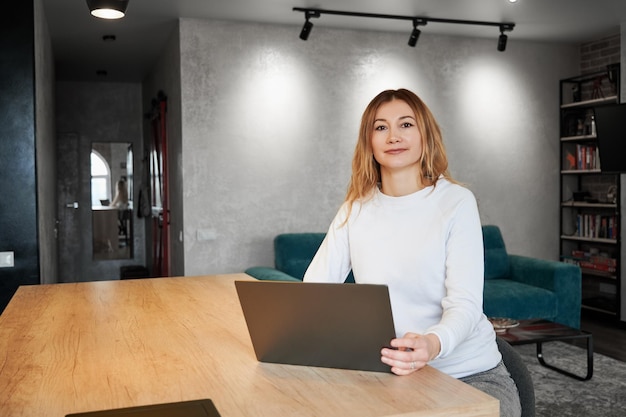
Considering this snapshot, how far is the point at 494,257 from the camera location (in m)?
5.68

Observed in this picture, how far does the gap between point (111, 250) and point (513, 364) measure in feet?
25.7

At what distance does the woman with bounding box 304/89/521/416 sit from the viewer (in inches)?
65.2

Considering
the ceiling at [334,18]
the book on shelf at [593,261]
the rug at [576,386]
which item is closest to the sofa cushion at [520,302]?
the rug at [576,386]

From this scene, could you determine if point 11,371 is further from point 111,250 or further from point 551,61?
point 111,250

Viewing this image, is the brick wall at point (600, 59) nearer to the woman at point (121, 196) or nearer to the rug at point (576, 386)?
the rug at point (576, 386)

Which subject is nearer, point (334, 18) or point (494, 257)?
point (334, 18)

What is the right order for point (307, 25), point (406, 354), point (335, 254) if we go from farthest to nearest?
1. point (307, 25)
2. point (335, 254)
3. point (406, 354)

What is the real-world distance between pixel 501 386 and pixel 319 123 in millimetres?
4306

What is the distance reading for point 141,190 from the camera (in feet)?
28.7

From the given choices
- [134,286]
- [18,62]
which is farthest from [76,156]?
[134,286]

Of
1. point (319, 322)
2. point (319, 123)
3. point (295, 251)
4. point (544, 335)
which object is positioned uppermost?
point (319, 123)

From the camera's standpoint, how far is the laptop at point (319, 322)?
1.29 metres

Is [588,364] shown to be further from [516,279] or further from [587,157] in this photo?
[587,157]

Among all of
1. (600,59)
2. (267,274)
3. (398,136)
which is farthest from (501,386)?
(600,59)
